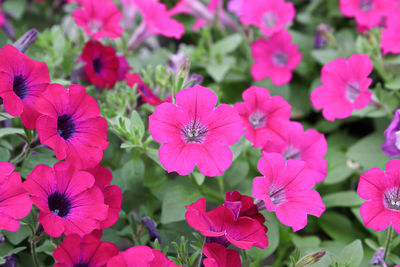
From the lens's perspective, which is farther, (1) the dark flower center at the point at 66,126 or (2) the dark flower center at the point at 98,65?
(2) the dark flower center at the point at 98,65

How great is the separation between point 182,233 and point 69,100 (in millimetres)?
476

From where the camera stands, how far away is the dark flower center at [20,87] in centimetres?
109

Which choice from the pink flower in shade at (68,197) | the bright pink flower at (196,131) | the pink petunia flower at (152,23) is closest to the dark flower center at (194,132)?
the bright pink flower at (196,131)

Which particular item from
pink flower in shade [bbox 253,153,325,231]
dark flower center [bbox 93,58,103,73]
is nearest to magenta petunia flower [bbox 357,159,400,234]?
pink flower in shade [bbox 253,153,325,231]

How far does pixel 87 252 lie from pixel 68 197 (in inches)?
5.8

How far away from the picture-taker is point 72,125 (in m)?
1.11

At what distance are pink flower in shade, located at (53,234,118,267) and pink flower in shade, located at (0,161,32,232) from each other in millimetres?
108

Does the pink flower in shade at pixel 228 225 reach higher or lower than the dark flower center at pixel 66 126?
lower

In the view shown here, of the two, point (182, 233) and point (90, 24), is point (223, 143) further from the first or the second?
point (90, 24)

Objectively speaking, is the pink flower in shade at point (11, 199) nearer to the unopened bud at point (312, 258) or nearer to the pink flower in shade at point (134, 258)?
the pink flower in shade at point (134, 258)

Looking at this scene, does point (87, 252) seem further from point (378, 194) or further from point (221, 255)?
point (378, 194)

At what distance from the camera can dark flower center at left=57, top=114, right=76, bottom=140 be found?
3.58 feet

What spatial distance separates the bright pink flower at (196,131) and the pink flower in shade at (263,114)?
11 cm

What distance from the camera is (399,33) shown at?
1.48 m
